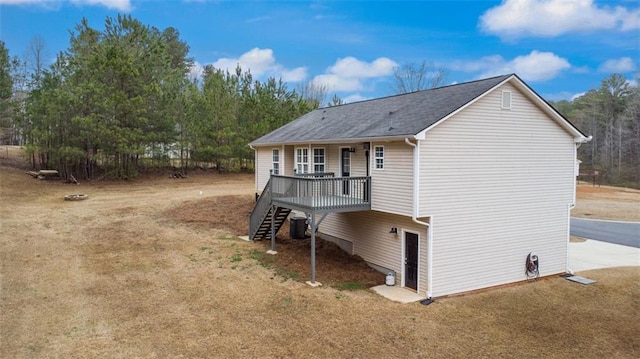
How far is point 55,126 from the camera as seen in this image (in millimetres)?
29578

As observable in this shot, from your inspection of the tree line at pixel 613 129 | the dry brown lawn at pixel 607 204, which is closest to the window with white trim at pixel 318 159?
the dry brown lawn at pixel 607 204

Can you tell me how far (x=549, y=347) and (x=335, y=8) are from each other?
21845mm

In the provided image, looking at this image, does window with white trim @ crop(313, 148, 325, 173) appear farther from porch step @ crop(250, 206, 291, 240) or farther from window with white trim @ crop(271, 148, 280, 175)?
window with white trim @ crop(271, 148, 280, 175)

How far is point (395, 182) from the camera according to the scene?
1240 cm

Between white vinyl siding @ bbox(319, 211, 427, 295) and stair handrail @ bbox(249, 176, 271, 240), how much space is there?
2.74 m

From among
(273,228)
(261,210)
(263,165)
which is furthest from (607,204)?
(273,228)

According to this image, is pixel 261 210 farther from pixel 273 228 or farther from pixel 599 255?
pixel 599 255

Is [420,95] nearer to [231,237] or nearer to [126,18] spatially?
[231,237]

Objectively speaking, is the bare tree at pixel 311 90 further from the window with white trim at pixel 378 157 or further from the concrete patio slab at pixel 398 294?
the concrete patio slab at pixel 398 294

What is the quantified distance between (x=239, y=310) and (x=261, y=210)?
6746 mm

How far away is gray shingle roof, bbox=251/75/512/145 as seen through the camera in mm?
12266

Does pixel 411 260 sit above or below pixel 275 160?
below

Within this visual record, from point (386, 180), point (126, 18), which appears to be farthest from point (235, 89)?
point (386, 180)

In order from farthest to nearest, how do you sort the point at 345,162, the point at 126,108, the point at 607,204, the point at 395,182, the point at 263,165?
the point at 607,204 → the point at 126,108 → the point at 263,165 → the point at 345,162 → the point at 395,182
